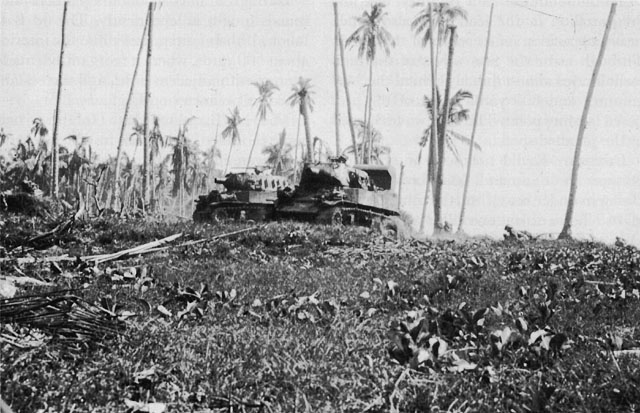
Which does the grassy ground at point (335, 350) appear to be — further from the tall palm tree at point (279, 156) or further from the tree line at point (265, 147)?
the tall palm tree at point (279, 156)

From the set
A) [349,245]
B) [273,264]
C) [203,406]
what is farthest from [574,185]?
[203,406]

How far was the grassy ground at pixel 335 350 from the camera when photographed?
2.66 metres

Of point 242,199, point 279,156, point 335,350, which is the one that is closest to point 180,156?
point 279,156

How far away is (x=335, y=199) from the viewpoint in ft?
62.2

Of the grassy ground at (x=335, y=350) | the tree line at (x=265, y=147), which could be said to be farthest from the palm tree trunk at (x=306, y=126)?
the grassy ground at (x=335, y=350)

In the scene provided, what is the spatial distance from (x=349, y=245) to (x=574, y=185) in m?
14.7

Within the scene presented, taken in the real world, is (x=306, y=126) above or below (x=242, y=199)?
above

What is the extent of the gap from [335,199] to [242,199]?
506 cm

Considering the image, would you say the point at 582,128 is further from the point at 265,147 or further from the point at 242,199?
the point at 265,147

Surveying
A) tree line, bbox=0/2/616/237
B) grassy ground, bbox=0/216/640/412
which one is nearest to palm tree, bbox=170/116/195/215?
tree line, bbox=0/2/616/237

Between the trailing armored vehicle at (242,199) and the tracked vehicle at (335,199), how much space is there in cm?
133

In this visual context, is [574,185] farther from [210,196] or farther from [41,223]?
[41,223]

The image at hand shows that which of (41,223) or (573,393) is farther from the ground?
(573,393)

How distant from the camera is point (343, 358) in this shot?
3.29 metres
